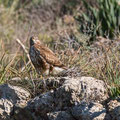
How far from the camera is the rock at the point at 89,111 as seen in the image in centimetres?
572

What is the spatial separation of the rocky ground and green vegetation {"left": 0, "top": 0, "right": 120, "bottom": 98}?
217 millimetres

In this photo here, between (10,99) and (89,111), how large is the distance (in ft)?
4.96

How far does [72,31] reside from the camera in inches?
467

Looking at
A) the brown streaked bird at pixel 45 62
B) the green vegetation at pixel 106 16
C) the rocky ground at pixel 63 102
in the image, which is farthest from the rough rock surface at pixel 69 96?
the green vegetation at pixel 106 16

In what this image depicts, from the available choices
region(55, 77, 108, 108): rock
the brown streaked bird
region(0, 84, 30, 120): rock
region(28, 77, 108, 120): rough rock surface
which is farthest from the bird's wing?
region(55, 77, 108, 108): rock

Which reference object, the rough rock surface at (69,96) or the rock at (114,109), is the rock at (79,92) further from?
the rock at (114,109)

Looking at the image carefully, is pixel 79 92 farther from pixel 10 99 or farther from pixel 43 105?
pixel 10 99

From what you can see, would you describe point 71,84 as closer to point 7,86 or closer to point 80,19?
point 7,86

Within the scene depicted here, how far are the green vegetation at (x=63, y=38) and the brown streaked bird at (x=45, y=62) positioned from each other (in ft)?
0.64

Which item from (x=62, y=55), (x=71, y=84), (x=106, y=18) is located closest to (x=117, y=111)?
(x=71, y=84)

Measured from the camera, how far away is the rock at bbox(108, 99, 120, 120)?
18.6ft

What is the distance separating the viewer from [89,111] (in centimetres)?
577

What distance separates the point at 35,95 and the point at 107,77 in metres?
1.19

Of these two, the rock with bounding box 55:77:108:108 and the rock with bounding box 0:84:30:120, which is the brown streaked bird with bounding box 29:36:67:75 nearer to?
the rock with bounding box 0:84:30:120
